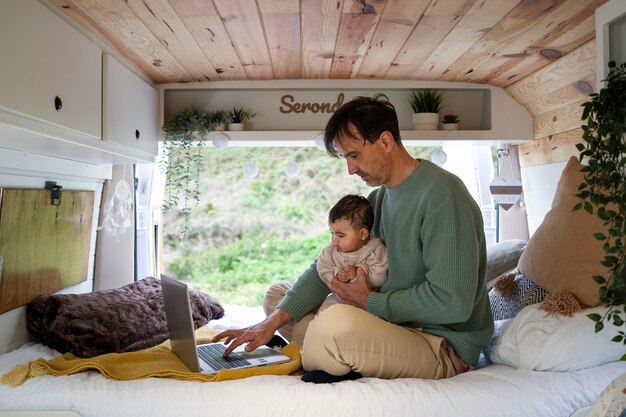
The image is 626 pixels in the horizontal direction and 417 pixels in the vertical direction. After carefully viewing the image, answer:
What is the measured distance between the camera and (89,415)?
1.63 m

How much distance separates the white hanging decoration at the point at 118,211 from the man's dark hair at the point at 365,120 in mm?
1455

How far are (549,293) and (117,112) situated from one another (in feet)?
6.09

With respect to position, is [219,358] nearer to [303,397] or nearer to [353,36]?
[303,397]

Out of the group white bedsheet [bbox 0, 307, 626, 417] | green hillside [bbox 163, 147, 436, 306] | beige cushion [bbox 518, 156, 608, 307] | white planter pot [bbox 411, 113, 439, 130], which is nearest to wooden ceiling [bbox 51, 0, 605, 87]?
white planter pot [bbox 411, 113, 439, 130]

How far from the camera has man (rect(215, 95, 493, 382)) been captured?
5.80 ft

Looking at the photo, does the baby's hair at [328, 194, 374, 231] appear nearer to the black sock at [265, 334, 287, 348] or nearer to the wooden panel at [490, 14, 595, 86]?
the black sock at [265, 334, 287, 348]

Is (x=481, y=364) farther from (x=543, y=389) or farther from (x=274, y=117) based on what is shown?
(x=274, y=117)

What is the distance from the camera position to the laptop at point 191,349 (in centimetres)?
182

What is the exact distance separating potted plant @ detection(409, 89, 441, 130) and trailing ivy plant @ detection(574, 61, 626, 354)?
136 cm

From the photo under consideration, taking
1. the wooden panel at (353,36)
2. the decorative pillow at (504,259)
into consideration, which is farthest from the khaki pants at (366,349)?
the wooden panel at (353,36)

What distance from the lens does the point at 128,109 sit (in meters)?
2.63

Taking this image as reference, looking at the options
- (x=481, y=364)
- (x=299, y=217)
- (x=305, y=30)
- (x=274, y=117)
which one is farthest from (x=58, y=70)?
(x=299, y=217)

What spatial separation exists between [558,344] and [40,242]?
1.97 metres

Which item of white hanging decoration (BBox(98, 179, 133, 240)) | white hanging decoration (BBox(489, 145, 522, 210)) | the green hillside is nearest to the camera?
white hanging decoration (BBox(98, 179, 133, 240))
